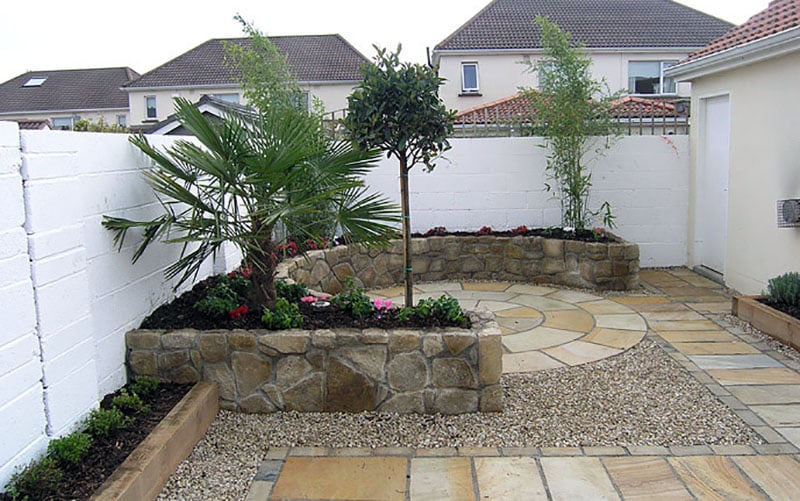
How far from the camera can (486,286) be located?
729 cm

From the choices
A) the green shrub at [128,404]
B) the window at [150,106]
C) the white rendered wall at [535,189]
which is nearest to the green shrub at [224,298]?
the green shrub at [128,404]

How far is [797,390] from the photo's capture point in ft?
13.4

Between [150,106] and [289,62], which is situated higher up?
[289,62]

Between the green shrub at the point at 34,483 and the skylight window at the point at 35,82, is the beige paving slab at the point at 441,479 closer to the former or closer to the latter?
the green shrub at the point at 34,483

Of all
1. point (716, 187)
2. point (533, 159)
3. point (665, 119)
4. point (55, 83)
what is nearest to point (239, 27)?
point (533, 159)

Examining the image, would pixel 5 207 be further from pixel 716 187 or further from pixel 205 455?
pixel 716 187

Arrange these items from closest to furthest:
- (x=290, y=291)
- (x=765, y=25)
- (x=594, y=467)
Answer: (x=594, y=467), (x=290, y=291), (x=765, y=25)

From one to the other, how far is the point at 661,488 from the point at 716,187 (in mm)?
5403

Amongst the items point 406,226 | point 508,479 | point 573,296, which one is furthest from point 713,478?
point 573,296

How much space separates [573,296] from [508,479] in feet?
12.9

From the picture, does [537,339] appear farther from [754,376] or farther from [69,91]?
[69,91]

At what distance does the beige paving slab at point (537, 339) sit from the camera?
5.12m

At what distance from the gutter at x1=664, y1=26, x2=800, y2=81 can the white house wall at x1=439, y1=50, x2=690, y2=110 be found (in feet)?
37.8

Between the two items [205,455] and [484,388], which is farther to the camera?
[484,388]
